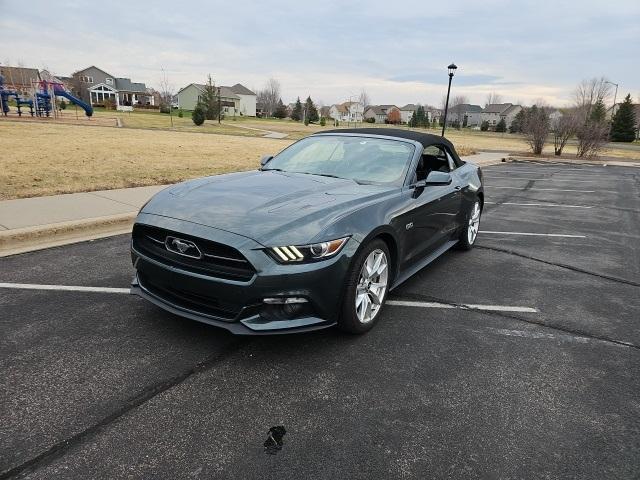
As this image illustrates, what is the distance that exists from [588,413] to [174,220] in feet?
9.78

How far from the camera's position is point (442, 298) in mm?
4605

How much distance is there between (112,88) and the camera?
93062mm

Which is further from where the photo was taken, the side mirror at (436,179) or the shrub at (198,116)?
the shrub at (198,116)

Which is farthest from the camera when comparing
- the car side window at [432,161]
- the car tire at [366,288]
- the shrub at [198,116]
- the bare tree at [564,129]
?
the shrub at [198,116]

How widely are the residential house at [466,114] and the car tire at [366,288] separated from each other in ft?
395

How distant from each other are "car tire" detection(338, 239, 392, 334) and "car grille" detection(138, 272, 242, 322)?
32.3 inches

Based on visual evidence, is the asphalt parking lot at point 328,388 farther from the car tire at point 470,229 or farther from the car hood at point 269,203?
the car tire at point 470,229

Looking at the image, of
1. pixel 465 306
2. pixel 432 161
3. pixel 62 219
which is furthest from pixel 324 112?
pixel 465 306

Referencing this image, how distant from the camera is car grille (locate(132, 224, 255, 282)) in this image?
302 centimetres

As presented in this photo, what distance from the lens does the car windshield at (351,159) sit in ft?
14.6

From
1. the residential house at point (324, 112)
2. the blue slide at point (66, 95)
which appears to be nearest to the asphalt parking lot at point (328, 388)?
the blue slide at point (66, 95)

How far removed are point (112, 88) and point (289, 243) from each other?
339 ft

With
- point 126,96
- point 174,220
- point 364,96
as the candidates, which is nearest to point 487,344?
point 174,220

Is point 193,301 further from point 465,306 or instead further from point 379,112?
point 379,112
